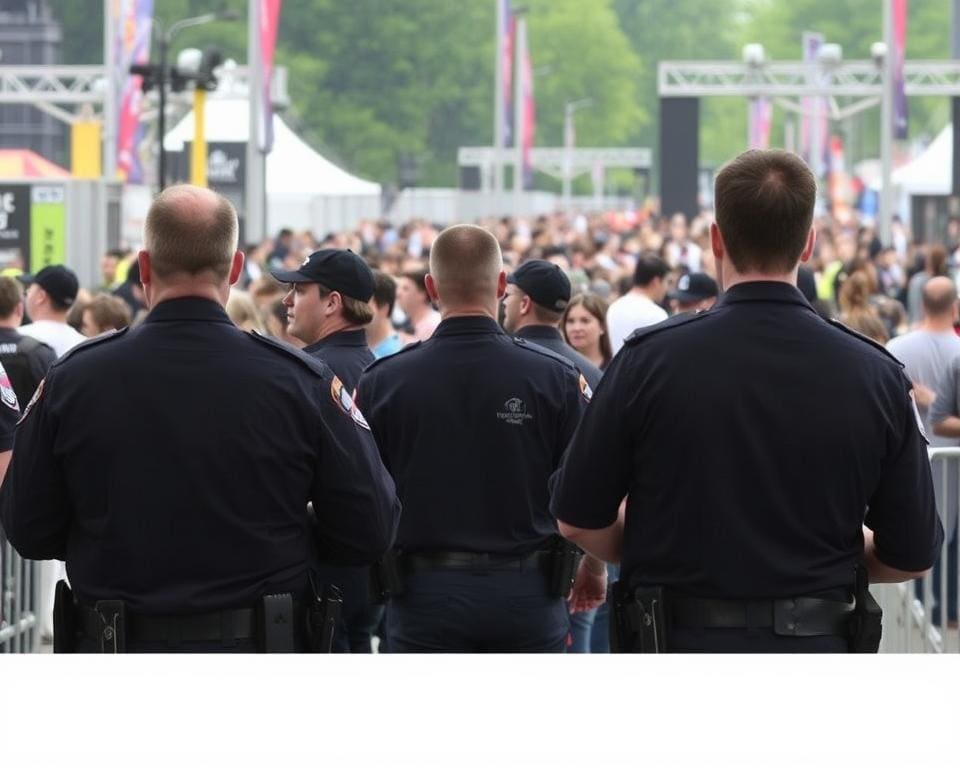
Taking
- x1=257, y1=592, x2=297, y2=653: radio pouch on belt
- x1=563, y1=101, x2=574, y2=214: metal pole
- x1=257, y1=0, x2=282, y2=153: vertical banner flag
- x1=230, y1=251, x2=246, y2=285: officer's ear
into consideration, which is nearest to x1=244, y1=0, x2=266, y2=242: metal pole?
x1=257, y1=0, x2=282, y2=153: vertical banner flag

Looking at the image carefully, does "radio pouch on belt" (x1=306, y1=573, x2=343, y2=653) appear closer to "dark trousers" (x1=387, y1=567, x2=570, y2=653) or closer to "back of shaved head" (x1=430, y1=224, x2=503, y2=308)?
"dark trousers" (x1=387, y1=567, x2=570, y2=653)

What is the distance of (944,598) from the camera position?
7.56 m

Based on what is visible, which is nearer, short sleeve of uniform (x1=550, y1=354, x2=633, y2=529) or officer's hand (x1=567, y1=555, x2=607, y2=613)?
short sleeve of uniform (x1=550, y1=354, x2=633, y2=529)

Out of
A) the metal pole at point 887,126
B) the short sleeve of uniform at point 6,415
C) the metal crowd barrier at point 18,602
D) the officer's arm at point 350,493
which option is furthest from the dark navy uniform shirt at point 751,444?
the metal pole at point 887,126

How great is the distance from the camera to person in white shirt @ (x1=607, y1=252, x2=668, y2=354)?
12.3 metres

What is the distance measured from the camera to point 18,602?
7531 millimetres

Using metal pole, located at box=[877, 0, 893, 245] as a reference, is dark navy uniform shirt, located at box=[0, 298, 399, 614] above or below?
below

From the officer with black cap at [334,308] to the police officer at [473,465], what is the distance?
73 cm

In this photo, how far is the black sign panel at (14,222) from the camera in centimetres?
2114

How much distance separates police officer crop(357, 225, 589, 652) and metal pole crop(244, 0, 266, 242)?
21.5 m

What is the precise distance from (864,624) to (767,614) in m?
0.21

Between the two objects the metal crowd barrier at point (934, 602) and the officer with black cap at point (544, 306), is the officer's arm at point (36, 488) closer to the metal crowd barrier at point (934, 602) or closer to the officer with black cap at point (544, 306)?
the officer with black cap at point (544, 306)

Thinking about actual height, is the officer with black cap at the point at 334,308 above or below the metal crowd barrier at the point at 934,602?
above

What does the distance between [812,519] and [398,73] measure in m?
90.0
